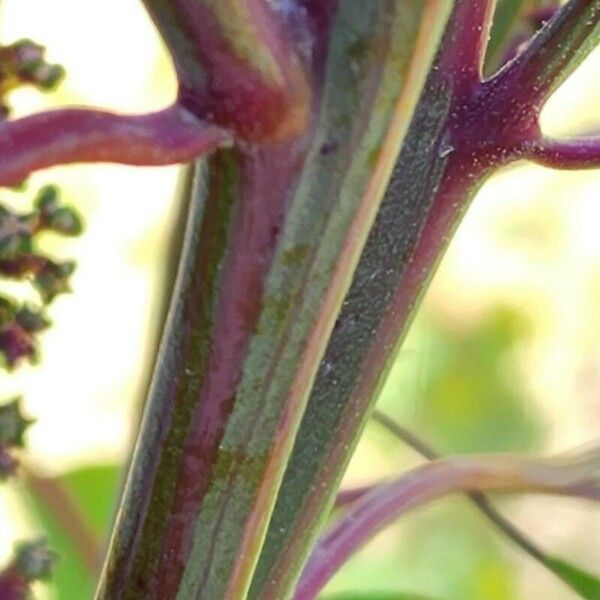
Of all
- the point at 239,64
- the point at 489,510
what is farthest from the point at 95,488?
the point at 239,64

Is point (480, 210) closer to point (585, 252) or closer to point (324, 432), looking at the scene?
point (585, 252)

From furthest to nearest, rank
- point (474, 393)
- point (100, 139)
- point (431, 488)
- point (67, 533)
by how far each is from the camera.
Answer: point (474, 393), point (67, 533), point (431, 488), point (100, 139)

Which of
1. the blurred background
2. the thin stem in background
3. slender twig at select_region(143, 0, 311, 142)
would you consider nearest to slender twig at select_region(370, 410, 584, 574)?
the thin stem in background

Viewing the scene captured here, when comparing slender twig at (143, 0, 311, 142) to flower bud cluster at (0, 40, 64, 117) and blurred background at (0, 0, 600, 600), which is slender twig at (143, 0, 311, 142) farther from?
blurred background at (0, 0, 600, 600)

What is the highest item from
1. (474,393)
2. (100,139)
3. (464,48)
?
(474,393)

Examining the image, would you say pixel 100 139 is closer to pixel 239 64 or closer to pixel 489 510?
pixel 239 64

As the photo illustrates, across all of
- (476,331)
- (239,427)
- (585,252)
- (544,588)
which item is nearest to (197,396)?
(239,427)

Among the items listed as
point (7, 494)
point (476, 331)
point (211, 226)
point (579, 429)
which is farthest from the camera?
point (579, 429)

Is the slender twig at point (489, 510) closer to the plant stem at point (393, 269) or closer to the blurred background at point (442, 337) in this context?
the plant stem at point (393, 269)
